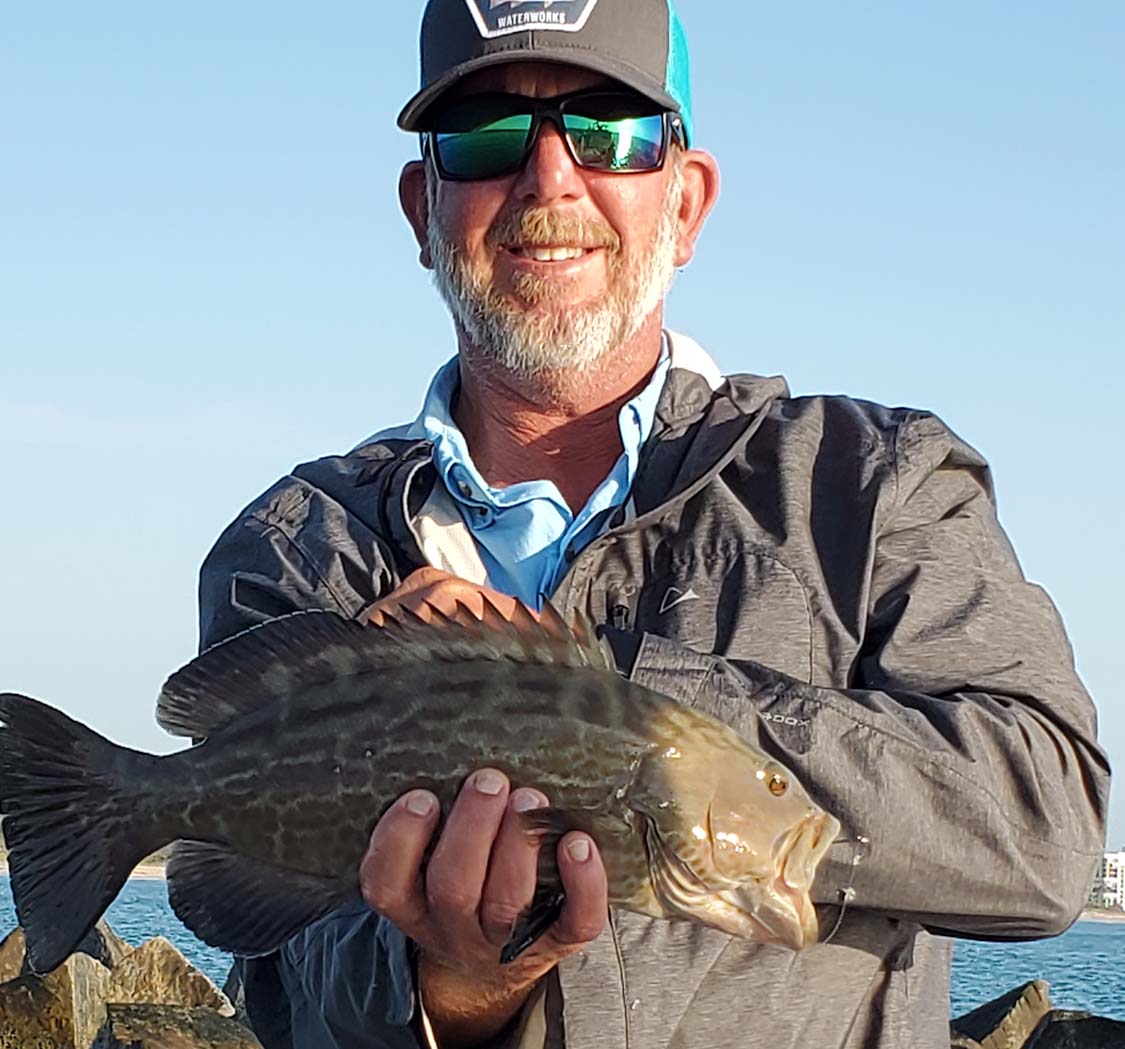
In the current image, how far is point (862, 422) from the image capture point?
4449mm

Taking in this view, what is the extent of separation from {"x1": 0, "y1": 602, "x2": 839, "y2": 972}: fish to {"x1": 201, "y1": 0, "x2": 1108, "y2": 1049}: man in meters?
0.10

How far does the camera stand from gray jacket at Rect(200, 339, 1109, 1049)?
3.68 meters

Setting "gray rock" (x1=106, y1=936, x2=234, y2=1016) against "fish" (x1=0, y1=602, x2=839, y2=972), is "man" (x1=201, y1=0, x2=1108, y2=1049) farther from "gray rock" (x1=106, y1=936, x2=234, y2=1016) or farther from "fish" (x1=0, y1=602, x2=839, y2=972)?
"gray rock" (x1=106, y1=936, x2=234, y2=1016)

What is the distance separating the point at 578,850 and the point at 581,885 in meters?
0.07

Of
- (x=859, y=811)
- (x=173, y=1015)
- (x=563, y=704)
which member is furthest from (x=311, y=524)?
(x=173, y=1015)

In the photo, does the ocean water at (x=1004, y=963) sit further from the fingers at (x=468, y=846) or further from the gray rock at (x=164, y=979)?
the fingers at (x=468, y=846)

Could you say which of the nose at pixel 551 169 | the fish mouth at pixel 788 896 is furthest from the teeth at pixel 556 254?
the fish mouth at pixel 788 896

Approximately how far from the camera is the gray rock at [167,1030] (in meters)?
9.65

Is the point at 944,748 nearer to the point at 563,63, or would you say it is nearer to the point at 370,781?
the point at 370,781

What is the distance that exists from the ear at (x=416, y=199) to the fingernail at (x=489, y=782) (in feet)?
7.90

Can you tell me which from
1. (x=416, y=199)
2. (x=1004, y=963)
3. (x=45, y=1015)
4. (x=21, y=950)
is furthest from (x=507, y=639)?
(x=1004, y=963)

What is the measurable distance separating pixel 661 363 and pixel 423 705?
67.9 inches

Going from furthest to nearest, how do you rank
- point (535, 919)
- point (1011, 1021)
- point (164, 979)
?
point (164, 979) < point (1011, 1021) < point (535, 919)

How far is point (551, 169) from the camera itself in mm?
4793
